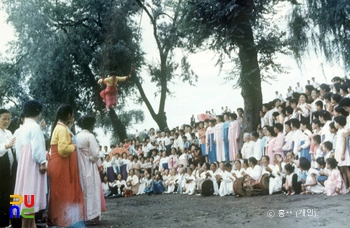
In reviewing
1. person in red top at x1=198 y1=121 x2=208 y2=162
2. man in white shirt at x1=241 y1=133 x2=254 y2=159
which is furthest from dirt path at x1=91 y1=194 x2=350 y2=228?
person in red top at x1=198 y1=121 x2=208 y2=162

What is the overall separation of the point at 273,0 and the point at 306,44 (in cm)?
174

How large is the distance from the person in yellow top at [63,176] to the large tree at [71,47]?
1352 centimetres

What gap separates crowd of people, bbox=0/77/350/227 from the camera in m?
6.25

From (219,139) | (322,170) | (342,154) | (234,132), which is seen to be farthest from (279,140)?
(219,139)

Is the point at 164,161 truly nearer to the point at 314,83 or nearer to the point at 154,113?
the point at 314,83

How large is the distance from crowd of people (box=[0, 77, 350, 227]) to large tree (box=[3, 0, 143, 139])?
3.84m

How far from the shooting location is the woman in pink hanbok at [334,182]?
8.66 metres

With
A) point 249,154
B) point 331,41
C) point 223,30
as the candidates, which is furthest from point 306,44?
point 249,154

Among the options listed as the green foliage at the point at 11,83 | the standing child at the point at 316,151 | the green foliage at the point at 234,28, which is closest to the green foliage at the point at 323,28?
the green foliage at the point at 234,28

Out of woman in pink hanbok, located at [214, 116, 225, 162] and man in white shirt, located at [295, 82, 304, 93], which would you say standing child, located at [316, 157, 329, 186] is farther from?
man in white shirt, located at [295, 82, 304, 93]

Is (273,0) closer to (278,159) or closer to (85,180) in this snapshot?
(278,159)

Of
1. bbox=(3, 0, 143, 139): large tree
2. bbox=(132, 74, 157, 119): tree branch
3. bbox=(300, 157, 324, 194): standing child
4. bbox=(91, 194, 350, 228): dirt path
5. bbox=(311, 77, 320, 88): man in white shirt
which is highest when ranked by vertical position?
bbox=(3, 0, 143, 139): large tree

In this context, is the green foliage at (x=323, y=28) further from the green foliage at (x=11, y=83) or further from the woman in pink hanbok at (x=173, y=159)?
the green foliage at (x=11, y=83)

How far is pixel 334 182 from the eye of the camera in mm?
8695
